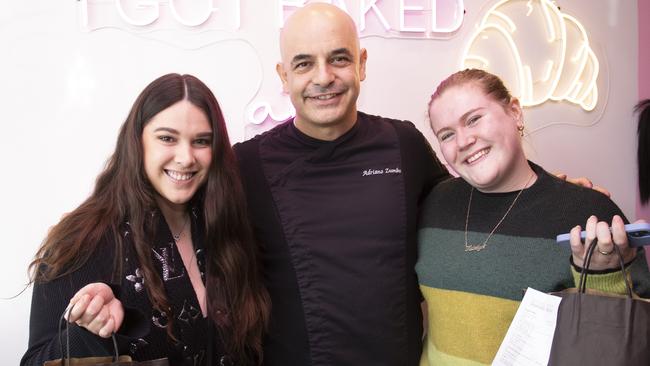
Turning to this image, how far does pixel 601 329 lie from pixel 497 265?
377mm

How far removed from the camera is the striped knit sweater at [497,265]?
123 cm

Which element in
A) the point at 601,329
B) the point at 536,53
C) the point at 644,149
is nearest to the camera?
the point at 601,329

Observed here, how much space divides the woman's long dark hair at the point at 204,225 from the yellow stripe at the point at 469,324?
0.51 meters

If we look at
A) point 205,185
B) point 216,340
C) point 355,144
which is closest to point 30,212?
point 205,185

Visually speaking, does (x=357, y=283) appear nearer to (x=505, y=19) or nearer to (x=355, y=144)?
(x=355, y=144)

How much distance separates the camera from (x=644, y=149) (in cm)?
272

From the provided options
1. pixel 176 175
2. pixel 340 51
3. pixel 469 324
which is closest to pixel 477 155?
pixel 469 324

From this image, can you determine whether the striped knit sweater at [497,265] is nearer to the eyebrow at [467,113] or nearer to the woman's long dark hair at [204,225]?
the eyebrow at [467,113]

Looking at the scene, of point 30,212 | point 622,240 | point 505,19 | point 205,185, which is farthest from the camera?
point 505,19

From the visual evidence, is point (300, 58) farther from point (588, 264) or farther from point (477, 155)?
point (588, 264)

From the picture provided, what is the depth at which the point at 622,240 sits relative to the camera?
38.5 inches

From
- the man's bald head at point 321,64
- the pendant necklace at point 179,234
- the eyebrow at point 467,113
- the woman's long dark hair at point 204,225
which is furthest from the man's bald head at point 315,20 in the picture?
the pendant necklace at point 179,234

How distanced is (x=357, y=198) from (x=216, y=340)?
1.92 ft

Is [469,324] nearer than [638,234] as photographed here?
No
